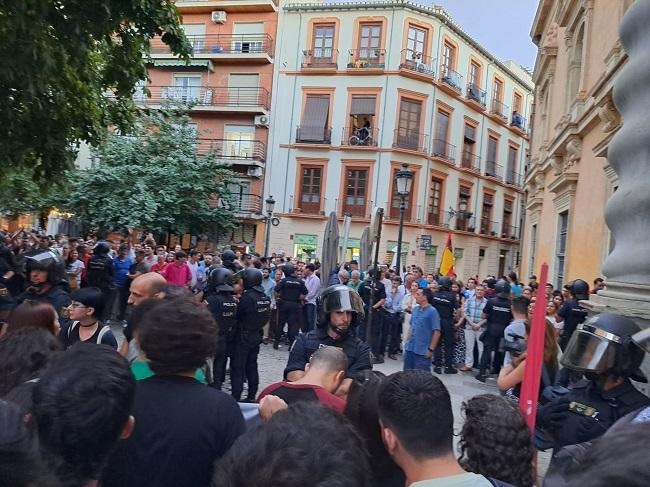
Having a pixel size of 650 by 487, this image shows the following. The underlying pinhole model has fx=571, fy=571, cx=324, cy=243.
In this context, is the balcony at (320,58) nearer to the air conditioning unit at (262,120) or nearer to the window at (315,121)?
the window at (315,121)

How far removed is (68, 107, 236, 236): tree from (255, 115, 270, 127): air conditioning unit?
176 inches

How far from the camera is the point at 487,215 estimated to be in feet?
114

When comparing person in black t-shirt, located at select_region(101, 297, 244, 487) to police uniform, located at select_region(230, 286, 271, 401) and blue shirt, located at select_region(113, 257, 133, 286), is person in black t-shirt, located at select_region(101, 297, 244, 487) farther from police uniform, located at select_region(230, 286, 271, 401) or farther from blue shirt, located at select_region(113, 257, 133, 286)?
blue shirt, located at select_region(113, 257, 133, 286)

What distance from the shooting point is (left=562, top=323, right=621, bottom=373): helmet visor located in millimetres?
2895

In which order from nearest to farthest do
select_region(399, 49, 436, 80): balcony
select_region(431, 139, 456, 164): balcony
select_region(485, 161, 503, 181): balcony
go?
select_region(399, 49, 436, 80): balcony, select_region(431, 139, 456, 164): balcony, select_region(485, 161, 503, 181): balcony

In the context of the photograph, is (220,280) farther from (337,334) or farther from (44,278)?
(337,334)

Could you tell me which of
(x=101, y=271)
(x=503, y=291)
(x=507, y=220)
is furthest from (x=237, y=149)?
(x=503, y=291)

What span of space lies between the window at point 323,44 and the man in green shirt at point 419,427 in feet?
96.5

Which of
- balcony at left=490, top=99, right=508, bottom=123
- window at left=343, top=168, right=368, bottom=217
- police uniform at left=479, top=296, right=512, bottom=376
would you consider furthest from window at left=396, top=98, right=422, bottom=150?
police uniform at left=479, top=296, right=512, bottom=376

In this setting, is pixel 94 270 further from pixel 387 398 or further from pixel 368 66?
pixel 368 66

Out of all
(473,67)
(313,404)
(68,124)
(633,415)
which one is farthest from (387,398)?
(473,67)

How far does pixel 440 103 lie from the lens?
30359 mm

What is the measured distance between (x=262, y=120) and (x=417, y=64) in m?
8.55

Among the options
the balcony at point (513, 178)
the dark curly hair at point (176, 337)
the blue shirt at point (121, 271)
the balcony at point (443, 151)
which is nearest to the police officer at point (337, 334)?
the dark curly hair at point (176, 337)
